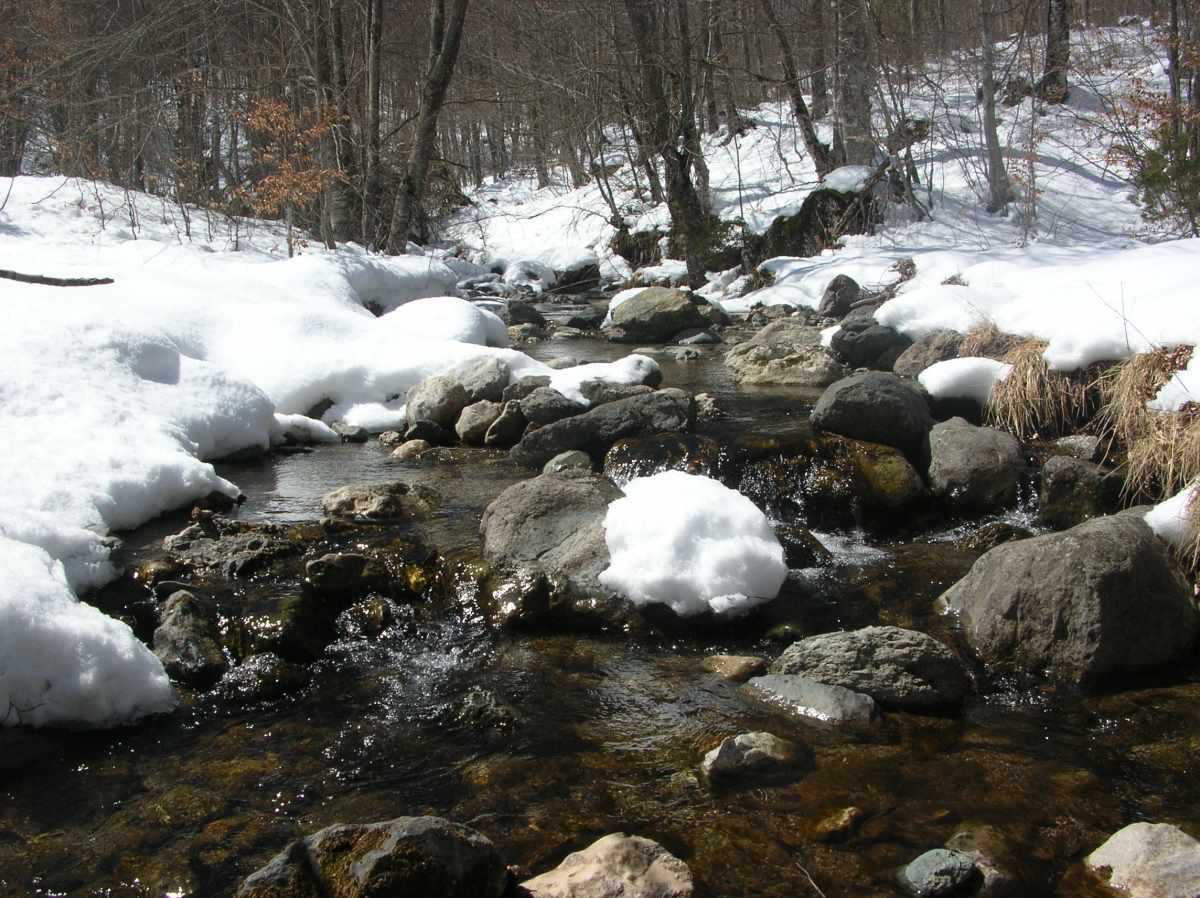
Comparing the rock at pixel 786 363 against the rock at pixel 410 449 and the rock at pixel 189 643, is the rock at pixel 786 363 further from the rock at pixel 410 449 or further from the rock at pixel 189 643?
the rock at pixel 189 643

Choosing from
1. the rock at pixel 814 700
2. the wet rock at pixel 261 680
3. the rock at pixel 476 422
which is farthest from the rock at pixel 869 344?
the wet rock at pixel 261 680

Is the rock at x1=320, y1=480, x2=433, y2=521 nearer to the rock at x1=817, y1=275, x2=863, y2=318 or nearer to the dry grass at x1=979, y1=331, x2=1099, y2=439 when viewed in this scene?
the dry grass at x1=979, y1=331, x2=1099, y2=439

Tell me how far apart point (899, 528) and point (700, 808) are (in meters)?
3.51

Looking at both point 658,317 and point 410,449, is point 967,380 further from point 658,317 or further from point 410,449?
point 658,317

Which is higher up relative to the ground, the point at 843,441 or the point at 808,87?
the point at 808,87

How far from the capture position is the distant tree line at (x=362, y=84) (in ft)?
46.9

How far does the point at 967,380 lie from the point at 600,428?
10.0ft

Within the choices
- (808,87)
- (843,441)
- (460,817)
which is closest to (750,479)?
(843,441)

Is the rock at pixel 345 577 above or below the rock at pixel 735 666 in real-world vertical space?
above

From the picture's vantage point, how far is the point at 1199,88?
15.0 metres

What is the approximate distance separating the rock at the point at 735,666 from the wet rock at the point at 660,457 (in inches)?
99.7

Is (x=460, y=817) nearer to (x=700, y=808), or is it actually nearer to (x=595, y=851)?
(x=595, y=851)

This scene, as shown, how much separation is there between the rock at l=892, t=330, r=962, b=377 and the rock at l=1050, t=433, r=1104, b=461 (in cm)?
214

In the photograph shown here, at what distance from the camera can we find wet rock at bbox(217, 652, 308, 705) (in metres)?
4.09
